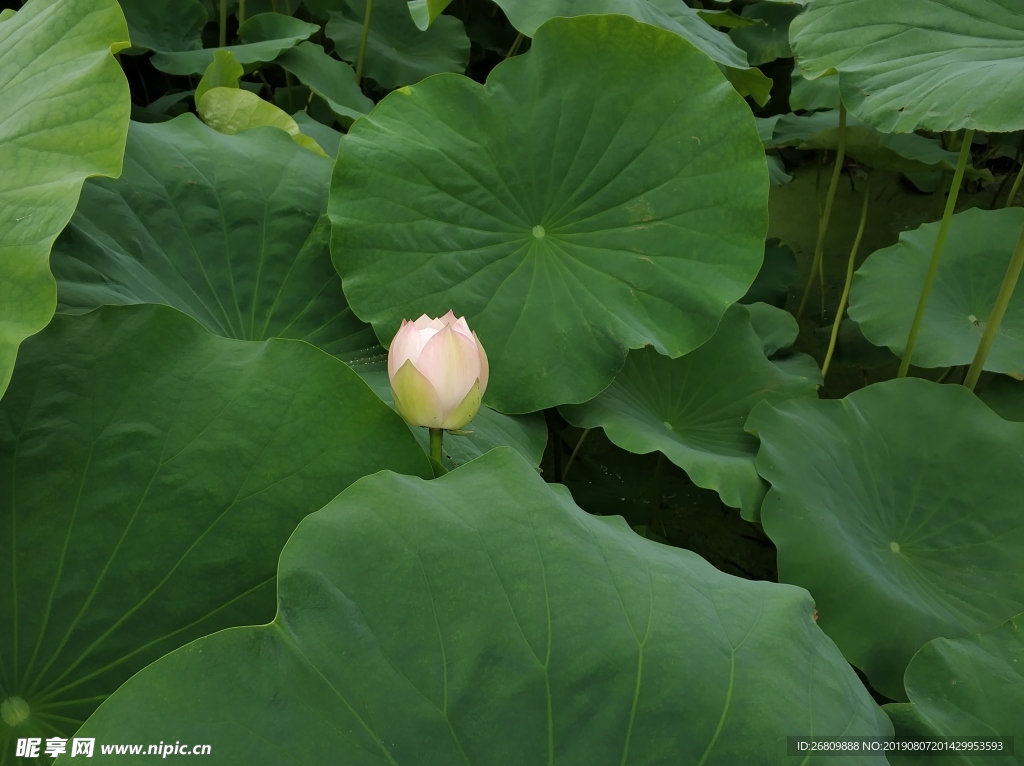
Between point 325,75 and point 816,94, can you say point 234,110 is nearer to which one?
point 325,75

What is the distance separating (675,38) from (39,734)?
1126 mm

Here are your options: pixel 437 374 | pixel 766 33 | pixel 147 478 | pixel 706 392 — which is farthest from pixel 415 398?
pixel 766 33

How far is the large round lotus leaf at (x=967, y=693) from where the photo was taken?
68 centimetres

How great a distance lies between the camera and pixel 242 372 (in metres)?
0.73

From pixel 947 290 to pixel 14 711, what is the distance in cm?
168

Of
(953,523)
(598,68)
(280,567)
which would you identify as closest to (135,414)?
(280,567)

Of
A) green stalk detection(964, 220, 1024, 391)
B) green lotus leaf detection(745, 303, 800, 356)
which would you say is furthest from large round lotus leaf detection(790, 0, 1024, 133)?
green lotus leaf detection(745, 303, 800, 356)

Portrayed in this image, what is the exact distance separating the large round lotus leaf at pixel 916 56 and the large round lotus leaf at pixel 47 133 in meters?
0.94

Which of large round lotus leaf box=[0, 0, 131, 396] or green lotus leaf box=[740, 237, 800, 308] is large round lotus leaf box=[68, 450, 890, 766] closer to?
→ large round lotus leaf box=[0, 0, 131, 396]

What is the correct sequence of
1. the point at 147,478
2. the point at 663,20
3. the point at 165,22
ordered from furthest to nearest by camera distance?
the point at 165,22, the point at 663,20, the point at 147,478

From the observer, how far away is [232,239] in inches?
41.5

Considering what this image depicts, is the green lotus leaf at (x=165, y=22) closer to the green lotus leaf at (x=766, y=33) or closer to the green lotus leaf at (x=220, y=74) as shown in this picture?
the green lotus leaf at (x=220, y=74)

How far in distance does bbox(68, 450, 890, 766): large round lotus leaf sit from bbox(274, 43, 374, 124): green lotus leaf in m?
1.18

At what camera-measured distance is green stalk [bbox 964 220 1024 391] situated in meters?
1.19
